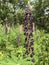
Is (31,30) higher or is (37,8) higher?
(31,30)

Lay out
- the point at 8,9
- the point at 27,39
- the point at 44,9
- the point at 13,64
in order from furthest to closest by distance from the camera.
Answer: the point at 44,9
the point at 8,9
the point at 27,39
the point at 13,64

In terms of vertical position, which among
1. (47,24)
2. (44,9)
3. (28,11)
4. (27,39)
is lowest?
(47,24)

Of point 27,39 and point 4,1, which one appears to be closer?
point 27,39

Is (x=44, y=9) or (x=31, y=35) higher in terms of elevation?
(x=31, y=35)

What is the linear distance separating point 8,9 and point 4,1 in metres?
1.13

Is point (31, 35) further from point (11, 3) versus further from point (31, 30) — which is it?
point (11, 3)

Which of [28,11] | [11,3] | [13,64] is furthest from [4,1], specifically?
[13,64]

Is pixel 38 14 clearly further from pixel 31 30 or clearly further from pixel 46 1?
pixel 31 30

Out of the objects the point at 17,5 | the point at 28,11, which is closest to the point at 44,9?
the point at 17,5

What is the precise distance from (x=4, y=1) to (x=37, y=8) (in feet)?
12.2

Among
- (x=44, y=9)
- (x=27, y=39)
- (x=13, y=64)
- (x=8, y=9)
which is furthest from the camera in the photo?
(x=44, y=9)

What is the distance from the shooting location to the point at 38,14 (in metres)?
25.3

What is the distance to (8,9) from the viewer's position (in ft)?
77.3

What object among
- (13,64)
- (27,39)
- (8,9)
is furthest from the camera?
(8,9)
